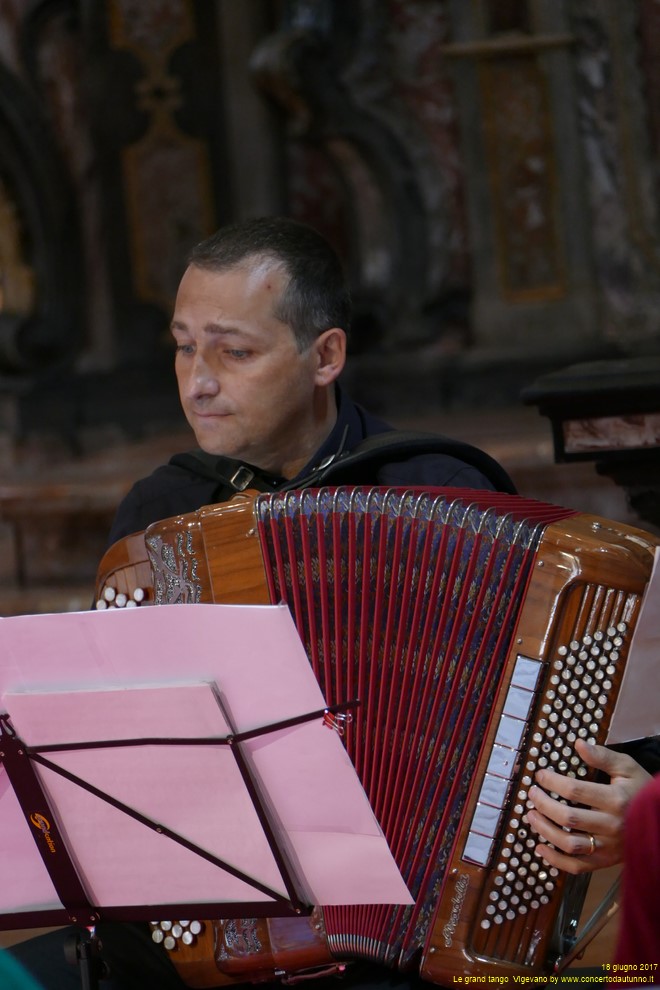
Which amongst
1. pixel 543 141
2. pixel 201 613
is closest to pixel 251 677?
pixel 201 613

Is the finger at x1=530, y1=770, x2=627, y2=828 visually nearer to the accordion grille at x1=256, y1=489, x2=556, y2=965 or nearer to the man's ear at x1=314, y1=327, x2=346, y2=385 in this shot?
the accordion grille at x1=256, y1=489, x2=556, y2=965

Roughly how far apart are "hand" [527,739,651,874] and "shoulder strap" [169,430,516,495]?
451 mm

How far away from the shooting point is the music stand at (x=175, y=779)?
139 cm

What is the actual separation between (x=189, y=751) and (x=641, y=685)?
0.50m

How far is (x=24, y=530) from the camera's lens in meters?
4.43

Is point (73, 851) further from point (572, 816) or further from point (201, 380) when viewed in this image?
point (201, 380)

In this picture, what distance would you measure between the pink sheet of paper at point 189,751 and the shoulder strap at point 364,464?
0.42 metres

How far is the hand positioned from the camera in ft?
4.81

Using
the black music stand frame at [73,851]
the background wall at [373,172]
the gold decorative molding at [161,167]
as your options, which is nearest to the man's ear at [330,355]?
the black music stand frame at [73,851]

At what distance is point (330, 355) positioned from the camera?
6.31 ft

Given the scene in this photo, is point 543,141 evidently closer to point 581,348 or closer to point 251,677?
point 581,348

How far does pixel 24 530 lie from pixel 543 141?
2629mm

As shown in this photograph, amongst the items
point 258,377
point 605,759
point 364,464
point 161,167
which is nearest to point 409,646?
point 605,759

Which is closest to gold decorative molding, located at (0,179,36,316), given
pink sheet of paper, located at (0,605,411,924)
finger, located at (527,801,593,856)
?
pink sheet of paper, located at (0,605,411,924)
